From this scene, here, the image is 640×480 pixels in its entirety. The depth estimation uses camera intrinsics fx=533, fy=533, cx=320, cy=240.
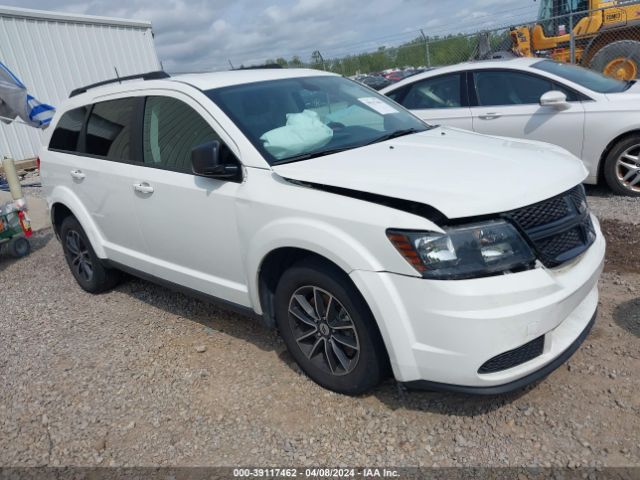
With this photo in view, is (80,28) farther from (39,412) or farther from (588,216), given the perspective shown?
(588,216)

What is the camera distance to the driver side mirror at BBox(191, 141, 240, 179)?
9.84ft

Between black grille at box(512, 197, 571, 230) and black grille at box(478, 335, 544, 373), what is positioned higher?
black grille at box(512, 197, 571, 230)

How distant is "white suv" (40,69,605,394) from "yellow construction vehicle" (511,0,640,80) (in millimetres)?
A: 10076

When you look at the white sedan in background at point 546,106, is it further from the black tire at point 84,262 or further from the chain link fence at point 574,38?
the chain link fence at point 574,38

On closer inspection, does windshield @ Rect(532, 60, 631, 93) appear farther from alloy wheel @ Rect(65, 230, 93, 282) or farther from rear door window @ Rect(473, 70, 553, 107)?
alloy wheel @ Rect(65, 230, 93, 282)

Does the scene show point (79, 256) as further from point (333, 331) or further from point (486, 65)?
point (486, 65)

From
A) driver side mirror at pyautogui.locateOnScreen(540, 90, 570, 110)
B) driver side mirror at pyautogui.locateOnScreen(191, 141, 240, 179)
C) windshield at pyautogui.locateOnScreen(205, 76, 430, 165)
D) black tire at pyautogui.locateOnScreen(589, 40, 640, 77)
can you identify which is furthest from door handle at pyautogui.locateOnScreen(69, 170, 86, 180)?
black tire at pyautogui.locateOnScreen(589, 40, 640, 77)

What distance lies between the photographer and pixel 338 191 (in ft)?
8.92

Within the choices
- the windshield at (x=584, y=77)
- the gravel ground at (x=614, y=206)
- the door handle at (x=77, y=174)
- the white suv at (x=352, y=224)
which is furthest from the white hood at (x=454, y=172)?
the windshield at (x=584, y=77)

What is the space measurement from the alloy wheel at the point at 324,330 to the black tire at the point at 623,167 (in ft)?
14.3

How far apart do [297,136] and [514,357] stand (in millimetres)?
1762

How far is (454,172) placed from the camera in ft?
8.67

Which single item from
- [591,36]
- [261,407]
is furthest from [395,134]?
[591,36]

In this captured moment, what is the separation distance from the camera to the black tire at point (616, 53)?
38.8 ft
